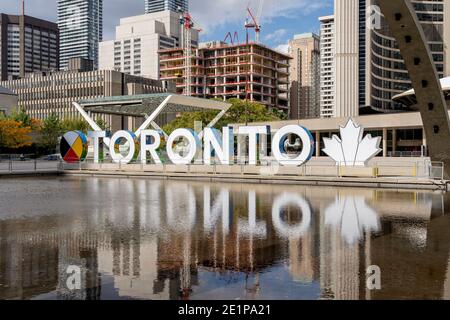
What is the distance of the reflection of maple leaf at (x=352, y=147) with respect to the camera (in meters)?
36.0

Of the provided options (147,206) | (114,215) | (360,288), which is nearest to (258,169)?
(147,206)

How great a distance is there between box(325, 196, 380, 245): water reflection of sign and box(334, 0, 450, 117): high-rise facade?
11554 centimetres

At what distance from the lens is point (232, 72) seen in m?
157

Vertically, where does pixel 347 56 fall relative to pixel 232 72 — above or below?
above

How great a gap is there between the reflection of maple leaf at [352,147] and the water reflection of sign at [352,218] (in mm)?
13220

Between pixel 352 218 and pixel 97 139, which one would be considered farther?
pixel 97 139

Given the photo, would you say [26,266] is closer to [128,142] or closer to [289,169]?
[289,169]

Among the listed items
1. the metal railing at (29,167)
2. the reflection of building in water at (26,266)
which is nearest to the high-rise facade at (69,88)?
the metal railing at (29,167)

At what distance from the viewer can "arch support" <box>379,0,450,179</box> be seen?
78.9ft

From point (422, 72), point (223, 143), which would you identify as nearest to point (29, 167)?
point (223, 143)

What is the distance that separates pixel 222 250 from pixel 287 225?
14.6ft

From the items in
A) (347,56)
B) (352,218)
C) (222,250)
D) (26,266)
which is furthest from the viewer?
(347,56)

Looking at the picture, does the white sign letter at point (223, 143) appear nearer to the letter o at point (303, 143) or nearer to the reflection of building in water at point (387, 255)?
the letter o at point (303, 143)
